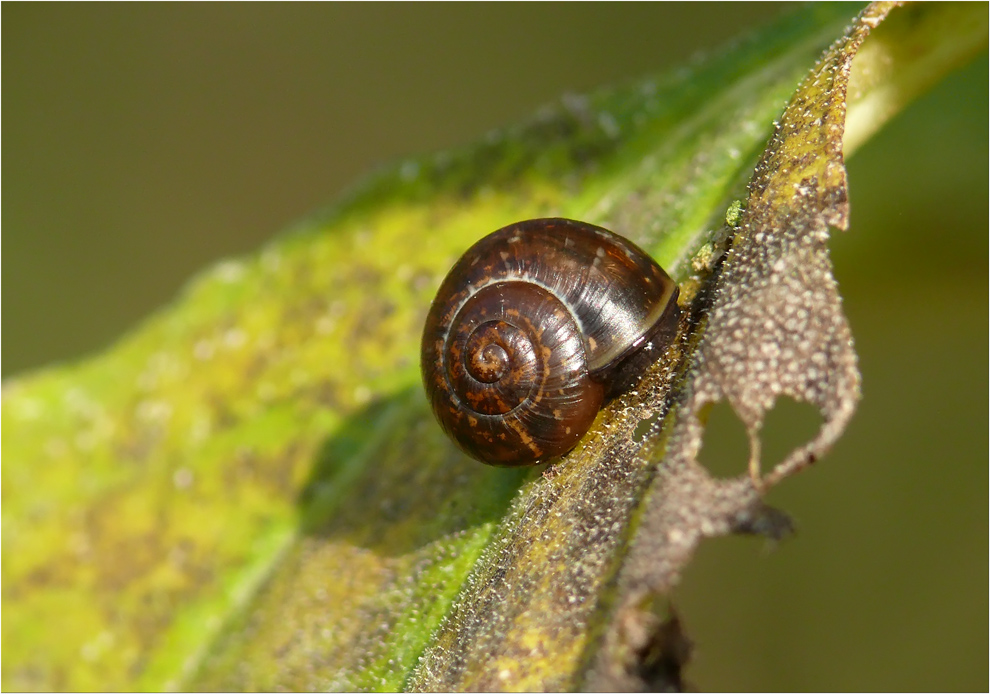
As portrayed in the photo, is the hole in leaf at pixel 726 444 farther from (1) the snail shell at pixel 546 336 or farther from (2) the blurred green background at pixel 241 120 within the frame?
(1) the snail shell at pixel 546 336

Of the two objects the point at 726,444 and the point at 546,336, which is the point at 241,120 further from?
the point at 546,336

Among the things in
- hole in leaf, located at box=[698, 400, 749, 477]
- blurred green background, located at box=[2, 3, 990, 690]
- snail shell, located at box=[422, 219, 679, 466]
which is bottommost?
hole in leaf, located at box=[698, 400, 749, 477]

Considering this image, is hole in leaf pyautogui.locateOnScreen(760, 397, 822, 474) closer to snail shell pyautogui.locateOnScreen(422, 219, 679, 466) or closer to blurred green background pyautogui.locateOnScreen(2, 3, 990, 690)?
blurred green background pyautogui.locateOnScreen(2, 3, 990, 690)

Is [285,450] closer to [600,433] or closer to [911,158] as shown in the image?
[600,433]

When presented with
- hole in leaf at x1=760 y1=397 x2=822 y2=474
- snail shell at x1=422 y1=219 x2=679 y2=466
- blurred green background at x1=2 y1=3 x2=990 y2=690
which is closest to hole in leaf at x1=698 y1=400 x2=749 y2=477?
blurred green background at x1=2 y1=3 x2=990 y2=690

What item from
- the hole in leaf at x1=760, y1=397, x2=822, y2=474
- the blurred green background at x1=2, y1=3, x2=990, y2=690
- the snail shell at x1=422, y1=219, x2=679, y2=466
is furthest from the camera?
the blurred green background at x1=2, y1=3, x2=990, y2=690

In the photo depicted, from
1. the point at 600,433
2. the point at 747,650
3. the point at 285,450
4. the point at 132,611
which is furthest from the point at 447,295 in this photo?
the point at 747,650
